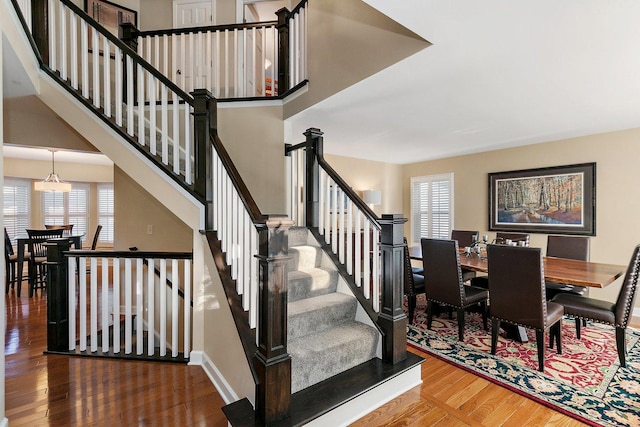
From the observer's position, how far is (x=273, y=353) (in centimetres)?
170

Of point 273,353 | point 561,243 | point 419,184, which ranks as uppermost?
point 419,184

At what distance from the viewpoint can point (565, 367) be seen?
257 cm

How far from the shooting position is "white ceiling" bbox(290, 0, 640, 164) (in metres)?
1.75

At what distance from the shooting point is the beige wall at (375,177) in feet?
19.5

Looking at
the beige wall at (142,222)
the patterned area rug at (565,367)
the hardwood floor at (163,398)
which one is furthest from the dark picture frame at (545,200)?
the beige wall at (142,222)

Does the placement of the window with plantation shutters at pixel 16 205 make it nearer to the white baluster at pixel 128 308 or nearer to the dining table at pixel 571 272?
the white baluster at pixel 128 308

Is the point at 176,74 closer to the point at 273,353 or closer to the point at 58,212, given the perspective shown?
the point at 273,353

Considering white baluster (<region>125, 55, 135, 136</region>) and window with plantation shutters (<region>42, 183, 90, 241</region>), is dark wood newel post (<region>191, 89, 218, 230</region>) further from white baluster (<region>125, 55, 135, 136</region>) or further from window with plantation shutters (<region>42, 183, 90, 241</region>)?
window with plantation shutters (<region>42, 183, 90, 241</region>)

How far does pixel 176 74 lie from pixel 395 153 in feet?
12.5

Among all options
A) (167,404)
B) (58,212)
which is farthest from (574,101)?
(58,212)

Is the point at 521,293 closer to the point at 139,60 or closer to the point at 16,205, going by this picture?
the point at 139,60

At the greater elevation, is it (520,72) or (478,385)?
(520,72)

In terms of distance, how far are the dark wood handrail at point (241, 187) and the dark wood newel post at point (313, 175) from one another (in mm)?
997

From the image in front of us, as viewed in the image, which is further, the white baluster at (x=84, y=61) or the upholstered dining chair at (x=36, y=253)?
the upholstered dining chair at (x=36, y=253)
